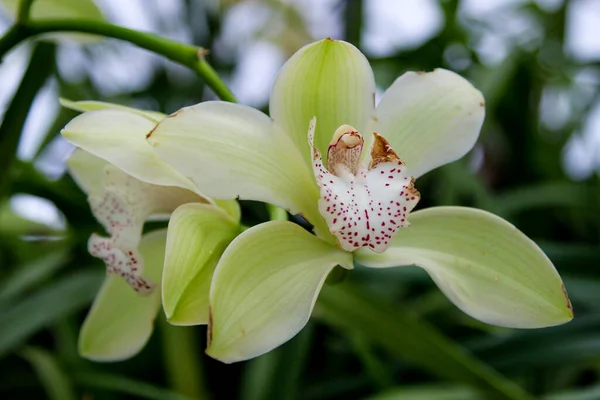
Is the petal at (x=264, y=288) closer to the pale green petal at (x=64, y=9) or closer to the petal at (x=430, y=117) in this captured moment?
the petal at (x=430, y=117)

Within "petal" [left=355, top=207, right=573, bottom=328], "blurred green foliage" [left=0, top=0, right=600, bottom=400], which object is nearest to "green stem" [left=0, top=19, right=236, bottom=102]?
"blurred green foliage" [left=0, top=0, right=600, bottom=400]

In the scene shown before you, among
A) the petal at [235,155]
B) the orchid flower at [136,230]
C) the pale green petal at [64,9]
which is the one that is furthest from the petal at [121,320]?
the pale green petal at [64,9]

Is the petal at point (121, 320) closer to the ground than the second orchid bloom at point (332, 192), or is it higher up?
closer to the ground

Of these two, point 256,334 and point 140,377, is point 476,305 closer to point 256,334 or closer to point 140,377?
point 256,334

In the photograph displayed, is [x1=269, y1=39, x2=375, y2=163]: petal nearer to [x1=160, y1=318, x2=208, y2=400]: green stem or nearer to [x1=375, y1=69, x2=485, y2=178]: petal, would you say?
[x1=375, y1=69, x2=485, y2=178]: petal

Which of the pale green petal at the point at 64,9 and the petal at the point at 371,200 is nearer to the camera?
the petal at the point at 371,200

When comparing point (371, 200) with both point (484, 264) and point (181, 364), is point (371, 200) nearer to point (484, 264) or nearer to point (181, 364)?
point (484, 264)
